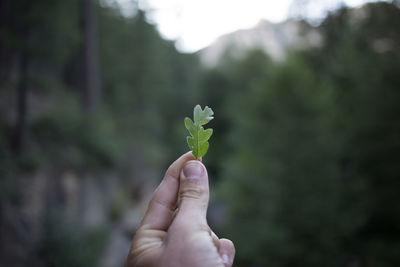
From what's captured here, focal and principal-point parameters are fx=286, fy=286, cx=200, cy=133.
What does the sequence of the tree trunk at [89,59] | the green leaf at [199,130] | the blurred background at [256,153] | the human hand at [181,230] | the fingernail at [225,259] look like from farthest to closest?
1. the tree trunk at [89,59]
2. the blurred background at [256,153]
3. the green leaf at [199,130]
4. the fingernail at [225,259]
5. the human hand at [181,230]

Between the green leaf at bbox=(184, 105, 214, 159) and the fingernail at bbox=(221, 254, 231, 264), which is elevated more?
Answer: the green leaf at bbox=(184, 105, 214, 159)

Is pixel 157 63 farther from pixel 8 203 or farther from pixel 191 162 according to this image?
pixel 191 162

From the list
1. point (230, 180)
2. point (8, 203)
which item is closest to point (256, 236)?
point (230, 180)

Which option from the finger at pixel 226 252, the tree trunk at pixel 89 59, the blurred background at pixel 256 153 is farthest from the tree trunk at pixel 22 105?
the finger at pixel 226 252

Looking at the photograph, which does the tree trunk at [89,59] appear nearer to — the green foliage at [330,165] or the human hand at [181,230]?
the green foliage at [330,165]

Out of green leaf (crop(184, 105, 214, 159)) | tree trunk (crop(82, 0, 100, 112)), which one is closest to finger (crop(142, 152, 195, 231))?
green leaf (crop(184, 105, 214, 159))

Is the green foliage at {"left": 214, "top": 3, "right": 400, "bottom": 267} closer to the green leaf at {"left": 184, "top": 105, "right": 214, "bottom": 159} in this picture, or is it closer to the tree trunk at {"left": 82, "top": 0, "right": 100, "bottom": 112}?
the tree trunk at {"left": 82, "top": 0, "right": 100, "bottom": 112}

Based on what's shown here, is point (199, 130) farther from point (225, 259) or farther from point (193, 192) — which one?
point (225, 259)

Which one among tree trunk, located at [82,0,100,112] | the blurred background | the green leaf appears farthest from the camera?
tree trunk, located at [82,0,100,112]
